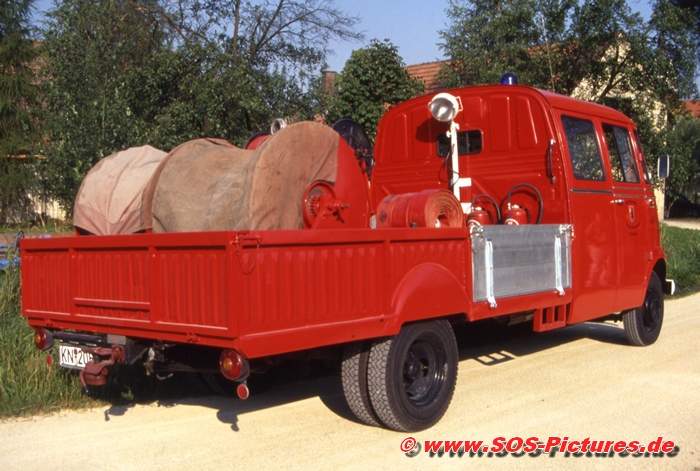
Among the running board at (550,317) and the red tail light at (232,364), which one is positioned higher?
the red tail light at (232,364)

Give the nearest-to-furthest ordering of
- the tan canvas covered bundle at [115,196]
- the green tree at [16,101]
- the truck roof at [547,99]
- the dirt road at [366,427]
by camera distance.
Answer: the dirt road at [366,427], the tan canvas covered bundle at [115,196], the truck roof at [547,99], the green tree at [16,101]

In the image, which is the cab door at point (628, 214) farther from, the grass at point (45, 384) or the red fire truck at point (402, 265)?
the grass at point (45, 384)

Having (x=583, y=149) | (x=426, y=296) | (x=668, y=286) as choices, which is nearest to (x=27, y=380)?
(x=426, y=296)

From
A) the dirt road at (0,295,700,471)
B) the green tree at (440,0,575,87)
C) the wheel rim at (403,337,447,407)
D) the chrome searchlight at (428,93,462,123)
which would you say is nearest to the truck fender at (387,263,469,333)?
the wheel rim at (403,337,447,407)

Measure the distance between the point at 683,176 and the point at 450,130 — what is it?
13321 millimetres

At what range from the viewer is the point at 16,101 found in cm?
2298

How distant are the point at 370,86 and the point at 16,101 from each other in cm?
1432

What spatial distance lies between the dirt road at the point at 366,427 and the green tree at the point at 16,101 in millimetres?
18258

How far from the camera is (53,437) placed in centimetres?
557

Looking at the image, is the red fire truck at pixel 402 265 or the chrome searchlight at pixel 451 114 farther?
the chrome searchlight at pixel 451 114

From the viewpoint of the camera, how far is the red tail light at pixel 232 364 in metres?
4.38

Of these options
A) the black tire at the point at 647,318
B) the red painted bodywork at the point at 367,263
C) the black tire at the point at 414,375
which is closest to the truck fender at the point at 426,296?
the red painted bodywork at the point at 367,263

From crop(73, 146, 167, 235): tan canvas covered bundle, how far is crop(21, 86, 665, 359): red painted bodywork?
2.56 ft

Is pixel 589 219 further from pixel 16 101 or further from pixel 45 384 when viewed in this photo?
pixel 16 101
